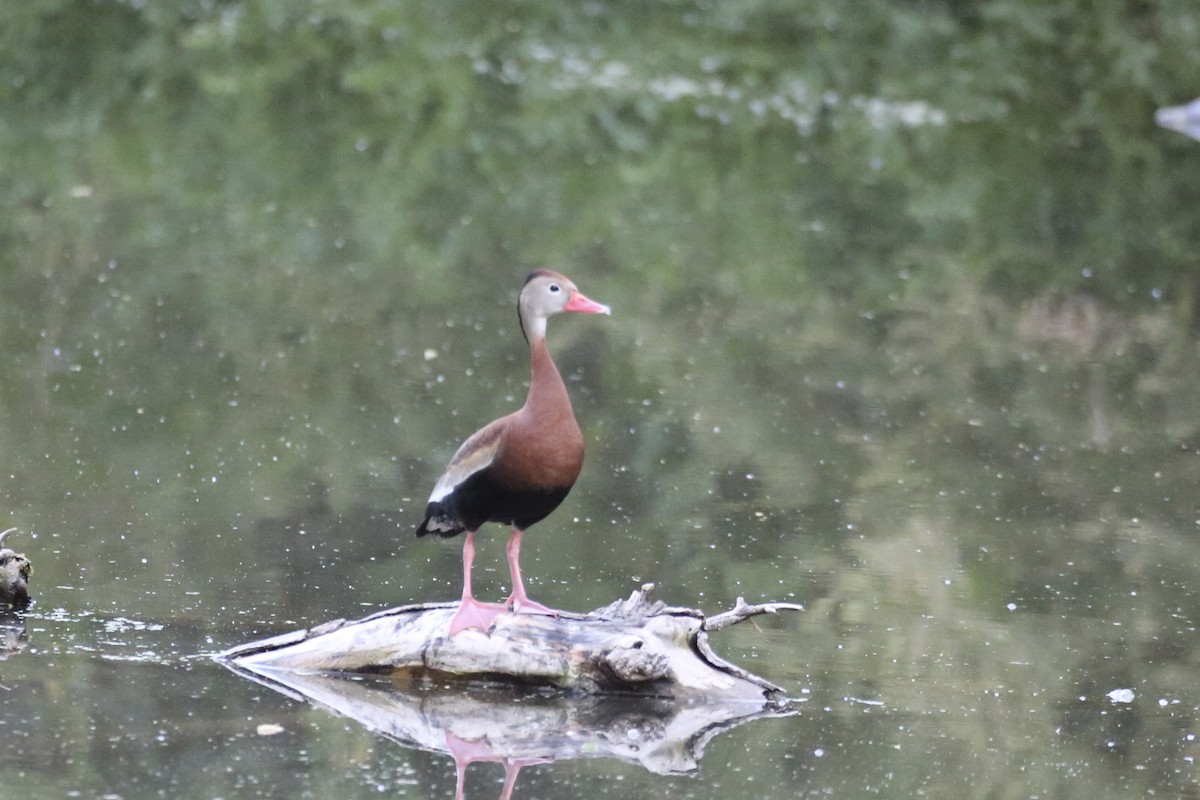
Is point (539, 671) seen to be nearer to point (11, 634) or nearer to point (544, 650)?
point (544, 650)

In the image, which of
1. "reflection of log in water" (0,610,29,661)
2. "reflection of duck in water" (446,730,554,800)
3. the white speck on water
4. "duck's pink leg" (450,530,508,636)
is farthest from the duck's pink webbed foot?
the white speck on water

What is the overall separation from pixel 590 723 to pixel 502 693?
0.88ft

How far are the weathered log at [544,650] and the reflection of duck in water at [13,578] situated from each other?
2.19ft

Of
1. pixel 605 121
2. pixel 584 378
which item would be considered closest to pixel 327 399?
pixel 584 378

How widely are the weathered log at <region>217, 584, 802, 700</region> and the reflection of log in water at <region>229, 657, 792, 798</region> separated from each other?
36 mm

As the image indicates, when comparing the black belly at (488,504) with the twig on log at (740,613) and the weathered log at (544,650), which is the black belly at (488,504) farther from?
the twig on log at (740,613)

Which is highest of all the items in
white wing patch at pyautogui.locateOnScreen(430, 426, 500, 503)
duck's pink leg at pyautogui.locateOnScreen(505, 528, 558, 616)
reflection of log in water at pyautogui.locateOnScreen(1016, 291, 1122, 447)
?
white wing patch at pyautogui.locateOnScreen(430, 426, 500, 503)

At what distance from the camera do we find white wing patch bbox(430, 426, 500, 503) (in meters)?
4.92

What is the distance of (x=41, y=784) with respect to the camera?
420 cm

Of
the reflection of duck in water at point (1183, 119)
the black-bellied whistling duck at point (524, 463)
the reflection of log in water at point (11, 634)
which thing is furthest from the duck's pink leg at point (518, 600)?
the reflection of duck in water at point (1183, 119)

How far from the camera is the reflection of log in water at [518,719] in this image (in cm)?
461

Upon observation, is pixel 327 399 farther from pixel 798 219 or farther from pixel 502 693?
pixel 798 219

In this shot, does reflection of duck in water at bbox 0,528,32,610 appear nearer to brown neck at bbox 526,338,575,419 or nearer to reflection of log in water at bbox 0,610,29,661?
reflection of log in water at bbox 0,610,29,661

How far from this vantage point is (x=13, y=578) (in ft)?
17.2
